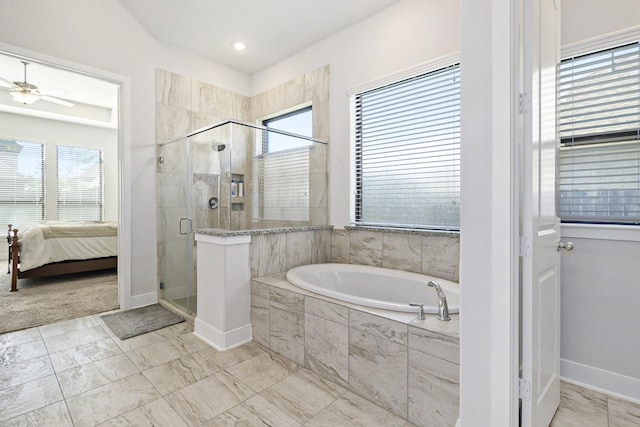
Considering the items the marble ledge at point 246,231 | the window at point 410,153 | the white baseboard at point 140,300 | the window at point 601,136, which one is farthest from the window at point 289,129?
the window at point 601,136

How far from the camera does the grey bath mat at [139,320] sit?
8.41 ft

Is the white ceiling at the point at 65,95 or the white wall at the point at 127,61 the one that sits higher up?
the white ceiling at the point at 65,95

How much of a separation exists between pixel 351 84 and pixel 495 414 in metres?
2.74

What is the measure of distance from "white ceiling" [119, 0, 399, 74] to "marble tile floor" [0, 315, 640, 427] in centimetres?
292

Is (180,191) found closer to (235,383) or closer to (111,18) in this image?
(111,18)

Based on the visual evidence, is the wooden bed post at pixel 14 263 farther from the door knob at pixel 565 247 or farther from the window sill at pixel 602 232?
the window sill at pixel 602 232

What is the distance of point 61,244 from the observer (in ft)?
13.3

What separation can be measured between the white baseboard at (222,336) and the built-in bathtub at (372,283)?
0.56 metres

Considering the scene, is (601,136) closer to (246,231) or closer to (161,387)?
(246,231)

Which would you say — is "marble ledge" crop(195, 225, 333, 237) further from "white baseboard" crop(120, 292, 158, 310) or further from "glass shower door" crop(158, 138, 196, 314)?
"white baseboard" crop(120, 292, 158, 310)

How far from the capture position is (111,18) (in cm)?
296

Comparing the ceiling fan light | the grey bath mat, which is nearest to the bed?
the ceiling fan light

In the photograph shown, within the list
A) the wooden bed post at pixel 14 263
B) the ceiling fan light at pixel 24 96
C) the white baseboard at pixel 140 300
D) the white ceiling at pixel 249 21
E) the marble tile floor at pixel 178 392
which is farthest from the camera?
the ceiling fan light at pixel 24 96

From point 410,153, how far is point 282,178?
49.1 inches
